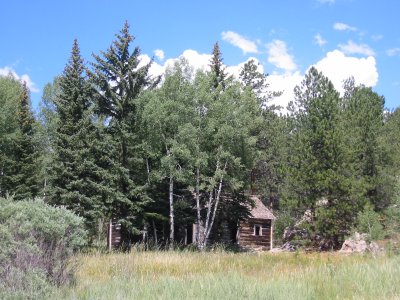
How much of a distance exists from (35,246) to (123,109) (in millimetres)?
20080

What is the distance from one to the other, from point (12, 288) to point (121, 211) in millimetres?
19976

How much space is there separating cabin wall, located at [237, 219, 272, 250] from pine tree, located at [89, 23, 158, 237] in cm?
1668

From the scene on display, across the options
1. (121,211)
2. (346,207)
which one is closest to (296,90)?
(346,207)

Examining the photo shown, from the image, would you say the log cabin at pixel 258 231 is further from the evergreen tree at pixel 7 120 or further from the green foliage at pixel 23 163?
the evergreen tree at pixel 7 120

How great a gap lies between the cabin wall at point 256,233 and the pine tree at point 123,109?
657 inches

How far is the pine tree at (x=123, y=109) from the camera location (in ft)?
89.2

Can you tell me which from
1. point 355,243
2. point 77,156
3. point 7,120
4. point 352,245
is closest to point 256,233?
point 352,245

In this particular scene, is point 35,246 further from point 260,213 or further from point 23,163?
point 260,213

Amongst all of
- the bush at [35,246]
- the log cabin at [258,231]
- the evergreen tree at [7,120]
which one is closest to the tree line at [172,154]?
the evergreen tree at [7,120]

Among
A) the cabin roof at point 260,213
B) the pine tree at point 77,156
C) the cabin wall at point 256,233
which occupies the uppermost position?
the pine tree at point 77,156

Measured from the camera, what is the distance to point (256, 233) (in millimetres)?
42375

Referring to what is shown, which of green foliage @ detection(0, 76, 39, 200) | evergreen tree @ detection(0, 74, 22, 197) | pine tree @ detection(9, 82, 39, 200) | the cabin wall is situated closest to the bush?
green foliage @ detection(0, 76, 39, 200)

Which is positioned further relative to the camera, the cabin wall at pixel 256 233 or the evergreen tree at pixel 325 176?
the cabin wall at pixel 256 233

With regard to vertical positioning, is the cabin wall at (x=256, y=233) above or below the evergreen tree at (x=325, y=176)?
below
